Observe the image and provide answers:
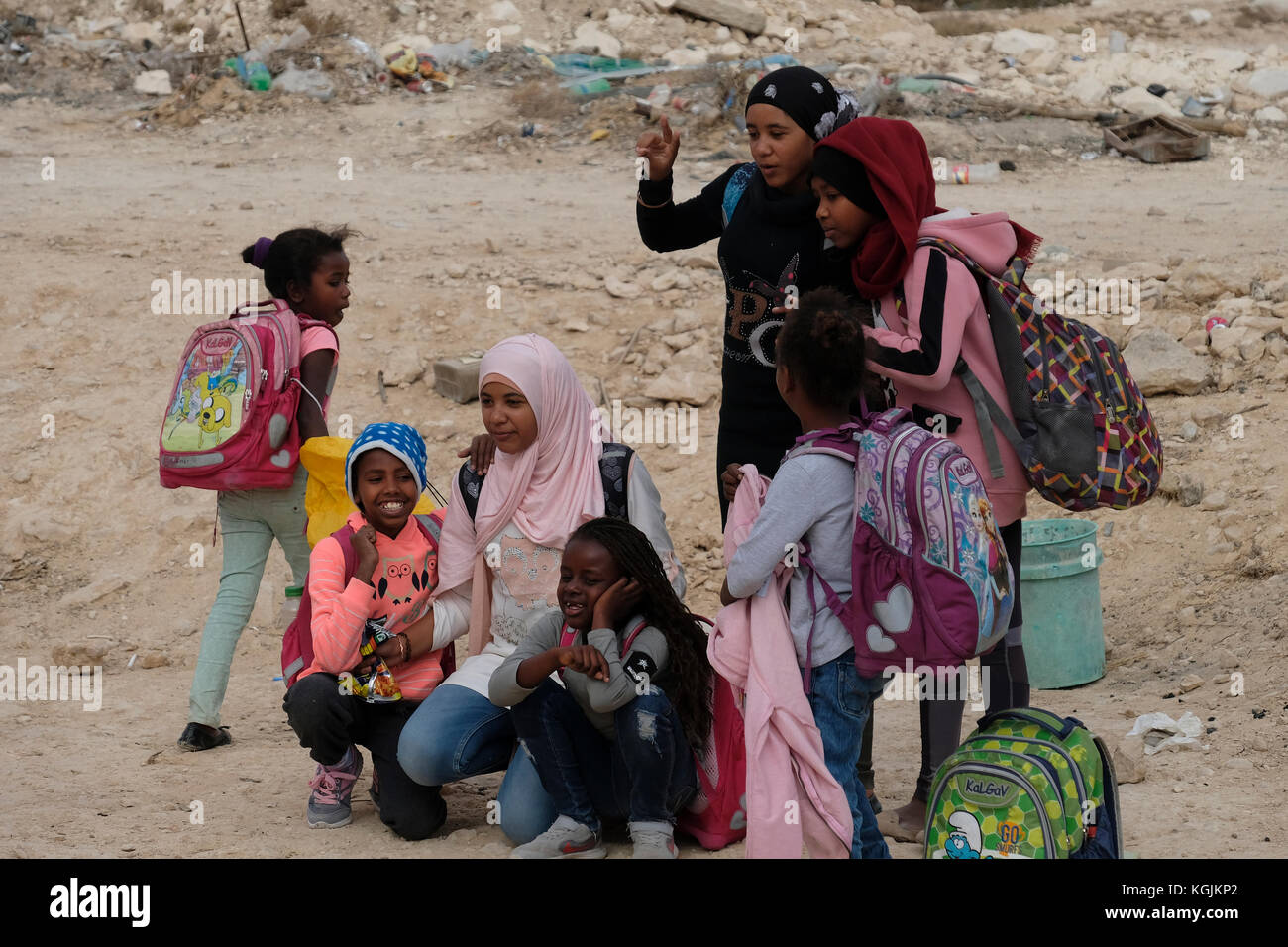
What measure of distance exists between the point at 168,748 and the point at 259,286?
4378 mm

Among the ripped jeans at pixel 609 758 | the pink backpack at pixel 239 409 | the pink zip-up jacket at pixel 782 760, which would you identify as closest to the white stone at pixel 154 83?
the pink backpack at pixel 239 409

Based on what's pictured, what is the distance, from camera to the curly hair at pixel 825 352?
3189mm

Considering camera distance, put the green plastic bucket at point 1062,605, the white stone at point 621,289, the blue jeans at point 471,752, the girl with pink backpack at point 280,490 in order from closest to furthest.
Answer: the blue jeans at point 471,752
the girl with pink backpack at point 280,490
the green plastic bucket at point 1062,605
the white stone at point 621,289

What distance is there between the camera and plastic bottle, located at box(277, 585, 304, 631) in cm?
473

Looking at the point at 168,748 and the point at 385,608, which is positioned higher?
the point at 385,608

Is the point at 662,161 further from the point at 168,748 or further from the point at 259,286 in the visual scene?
the point at 259,286

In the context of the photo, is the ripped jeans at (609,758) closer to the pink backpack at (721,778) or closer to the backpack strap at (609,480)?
the pink backpack at (721,778)

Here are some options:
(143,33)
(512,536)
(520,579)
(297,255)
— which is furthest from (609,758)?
(143,33)

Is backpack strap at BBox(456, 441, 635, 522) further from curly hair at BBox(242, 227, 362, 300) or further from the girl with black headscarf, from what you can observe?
curly hair at BBox(242, 227, 362, 300)

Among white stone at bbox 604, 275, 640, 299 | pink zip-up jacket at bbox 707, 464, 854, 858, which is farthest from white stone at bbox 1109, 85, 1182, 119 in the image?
pink zip-up jacket at bbox 707, 464, 854, 858

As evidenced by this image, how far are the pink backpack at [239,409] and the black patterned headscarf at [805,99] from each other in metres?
1.83

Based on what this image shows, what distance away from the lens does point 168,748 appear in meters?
4.98

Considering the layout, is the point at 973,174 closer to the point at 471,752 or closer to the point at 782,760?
the point at 471,752
